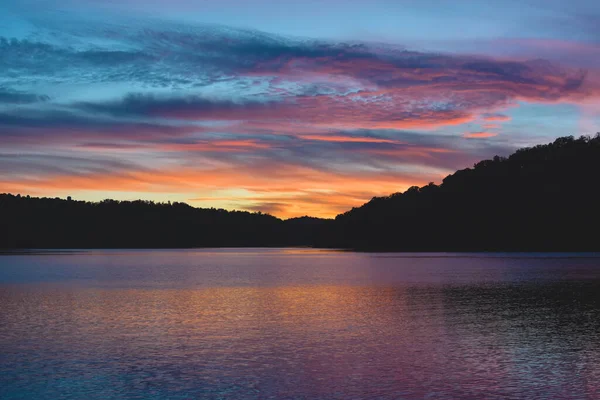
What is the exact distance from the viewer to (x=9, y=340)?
2916 centimetres

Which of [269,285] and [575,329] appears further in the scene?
[269,285]

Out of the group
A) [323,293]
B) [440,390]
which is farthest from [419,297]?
[440,390]

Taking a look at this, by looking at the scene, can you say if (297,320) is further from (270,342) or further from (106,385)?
(106,385)

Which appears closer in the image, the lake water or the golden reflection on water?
the lake water

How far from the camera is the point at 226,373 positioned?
2241 centimetres

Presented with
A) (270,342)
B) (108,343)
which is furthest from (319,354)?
(108,343)

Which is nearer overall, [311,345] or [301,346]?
[301,346]

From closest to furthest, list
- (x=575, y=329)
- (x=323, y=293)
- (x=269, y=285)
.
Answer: (x=575, y=329)
(x=323, y=293)
(x=269, y=285)

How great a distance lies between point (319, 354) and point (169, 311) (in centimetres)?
1739

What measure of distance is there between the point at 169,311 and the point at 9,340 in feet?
41.4

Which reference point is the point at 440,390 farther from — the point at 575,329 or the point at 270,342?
the point at 575,329

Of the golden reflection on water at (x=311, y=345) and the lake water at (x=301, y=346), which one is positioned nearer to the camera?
the lake water at (x=301, y=346)

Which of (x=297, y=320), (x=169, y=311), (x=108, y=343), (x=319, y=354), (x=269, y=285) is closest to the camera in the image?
(x=319, y=354)

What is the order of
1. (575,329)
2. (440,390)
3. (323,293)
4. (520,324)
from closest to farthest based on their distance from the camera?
(440,390) < (575,329) < (520,324) < (323,293)
